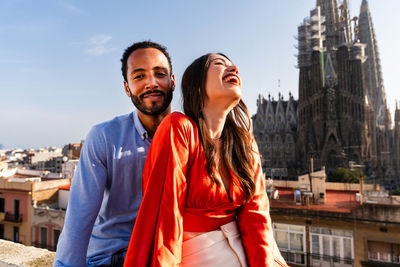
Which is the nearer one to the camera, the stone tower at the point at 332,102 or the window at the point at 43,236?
the window at the point at 43,236

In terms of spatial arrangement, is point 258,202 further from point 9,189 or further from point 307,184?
point 9,189

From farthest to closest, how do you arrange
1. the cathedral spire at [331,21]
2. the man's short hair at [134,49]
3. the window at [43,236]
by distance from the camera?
1. the cathedral spire at [331,21]
2. the window at [43,236]
3. the man's short hair at [134,49]

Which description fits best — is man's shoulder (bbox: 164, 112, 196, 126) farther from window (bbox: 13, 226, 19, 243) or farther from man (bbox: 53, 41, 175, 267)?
window (bbox: 13, 226, 19, 243)

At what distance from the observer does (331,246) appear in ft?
28.6

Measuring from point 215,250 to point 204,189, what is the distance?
287 millimetres

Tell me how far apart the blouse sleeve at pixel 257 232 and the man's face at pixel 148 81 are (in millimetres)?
767

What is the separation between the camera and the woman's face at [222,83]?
149cm

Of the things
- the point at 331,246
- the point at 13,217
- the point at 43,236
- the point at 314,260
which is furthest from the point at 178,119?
the point at 13,217

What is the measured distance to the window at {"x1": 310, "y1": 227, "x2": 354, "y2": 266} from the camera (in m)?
8.42

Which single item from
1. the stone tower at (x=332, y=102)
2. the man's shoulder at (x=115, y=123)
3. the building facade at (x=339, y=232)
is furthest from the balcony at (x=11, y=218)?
the stone tower at (x=332, y=102)

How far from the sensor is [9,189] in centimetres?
1413

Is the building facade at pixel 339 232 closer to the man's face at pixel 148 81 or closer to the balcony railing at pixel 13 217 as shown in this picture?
the man's face at pixel 148 81

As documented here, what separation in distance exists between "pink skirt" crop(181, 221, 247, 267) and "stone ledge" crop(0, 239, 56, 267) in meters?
1.53

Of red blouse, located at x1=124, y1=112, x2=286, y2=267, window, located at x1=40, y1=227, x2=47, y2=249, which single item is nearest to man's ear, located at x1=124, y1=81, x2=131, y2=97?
red blouse, located at x1=124, y1=112, x2=286, y2=267
